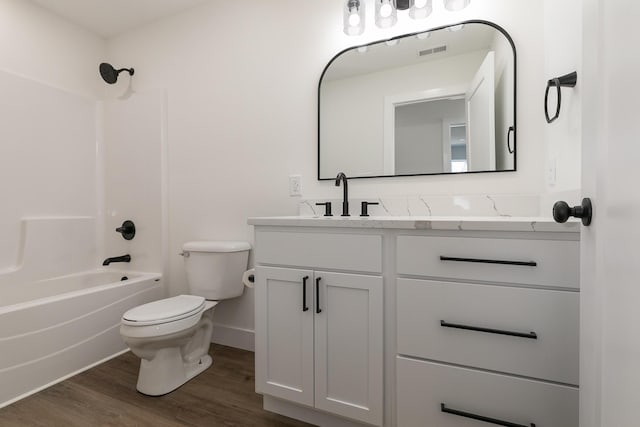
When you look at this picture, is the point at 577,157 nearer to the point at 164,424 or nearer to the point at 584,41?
the point at 584,41

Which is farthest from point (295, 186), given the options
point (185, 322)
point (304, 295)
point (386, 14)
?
point (386, 14)

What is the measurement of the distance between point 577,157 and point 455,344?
2.57 feet

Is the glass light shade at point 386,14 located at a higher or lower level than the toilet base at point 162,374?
higher

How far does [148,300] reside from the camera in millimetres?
2248

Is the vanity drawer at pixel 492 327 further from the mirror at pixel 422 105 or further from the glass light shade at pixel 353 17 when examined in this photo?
the glass light shade at pixel 353 17

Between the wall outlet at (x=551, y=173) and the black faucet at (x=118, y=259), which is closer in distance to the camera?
the wall outlet at (x=551, y=173)

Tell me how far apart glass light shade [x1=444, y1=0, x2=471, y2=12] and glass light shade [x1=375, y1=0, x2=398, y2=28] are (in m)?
0.26

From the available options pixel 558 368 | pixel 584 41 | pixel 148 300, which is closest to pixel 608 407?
pixel 558 368

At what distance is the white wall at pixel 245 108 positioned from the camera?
179cm

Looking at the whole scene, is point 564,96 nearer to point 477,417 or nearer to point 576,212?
point 576,212

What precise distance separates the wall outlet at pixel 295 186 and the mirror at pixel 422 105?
0.51 feet

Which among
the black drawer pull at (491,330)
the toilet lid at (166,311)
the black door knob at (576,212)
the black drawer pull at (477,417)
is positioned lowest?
the black drawer pull at (477,417)

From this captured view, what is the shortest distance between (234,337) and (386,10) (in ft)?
7.44

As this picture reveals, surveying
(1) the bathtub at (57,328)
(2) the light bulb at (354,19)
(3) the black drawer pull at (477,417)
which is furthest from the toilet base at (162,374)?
(2) the light bulb at (354,19)
